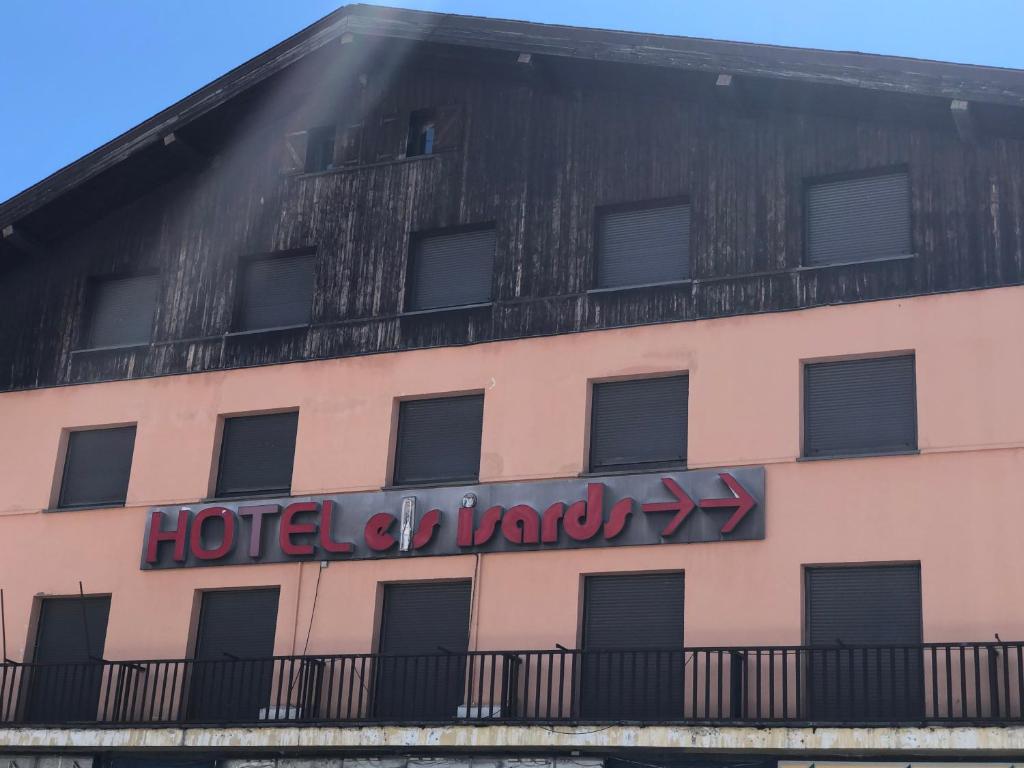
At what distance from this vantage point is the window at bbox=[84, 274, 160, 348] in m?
31.1

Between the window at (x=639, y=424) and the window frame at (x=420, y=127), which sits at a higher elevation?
the window frame at (x=420, y=127)

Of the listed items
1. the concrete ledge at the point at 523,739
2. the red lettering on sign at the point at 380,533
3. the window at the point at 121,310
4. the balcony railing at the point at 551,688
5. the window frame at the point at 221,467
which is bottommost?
the concrete ledge at the point at 523,739

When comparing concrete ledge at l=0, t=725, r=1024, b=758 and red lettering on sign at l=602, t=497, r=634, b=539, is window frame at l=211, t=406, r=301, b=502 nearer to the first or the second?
concrete ledge at l=0, t=725, r=1024, b=758

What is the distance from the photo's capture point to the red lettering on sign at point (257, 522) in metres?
27.8

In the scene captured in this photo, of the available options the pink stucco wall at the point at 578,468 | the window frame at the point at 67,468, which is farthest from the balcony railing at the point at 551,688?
the window frame at the point at 67,468

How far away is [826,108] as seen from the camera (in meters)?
26.1

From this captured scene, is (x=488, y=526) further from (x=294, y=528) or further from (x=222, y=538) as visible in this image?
(x=222, y=538)

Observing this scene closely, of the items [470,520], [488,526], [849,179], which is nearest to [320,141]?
[470,520]

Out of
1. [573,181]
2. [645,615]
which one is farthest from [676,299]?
[645,615]

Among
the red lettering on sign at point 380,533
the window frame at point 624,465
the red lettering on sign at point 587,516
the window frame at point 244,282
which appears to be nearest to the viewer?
the red lettering on sign at point 587,516

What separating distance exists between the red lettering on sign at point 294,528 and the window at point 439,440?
1.62 meters

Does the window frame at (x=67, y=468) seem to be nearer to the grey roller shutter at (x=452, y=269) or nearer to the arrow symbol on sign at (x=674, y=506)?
the grey roller shutter at (x=452, y=269)

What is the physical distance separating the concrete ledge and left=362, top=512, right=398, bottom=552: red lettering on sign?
3222 millimetres

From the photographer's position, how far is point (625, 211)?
27.6 metres
